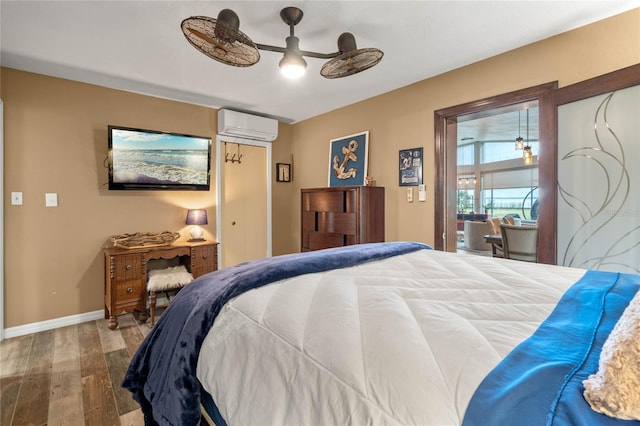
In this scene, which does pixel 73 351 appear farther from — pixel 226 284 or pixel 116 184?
pixel 226 284

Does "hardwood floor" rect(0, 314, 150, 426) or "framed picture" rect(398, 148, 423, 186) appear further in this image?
"framed picture" rect(398, 148, 423, 186)

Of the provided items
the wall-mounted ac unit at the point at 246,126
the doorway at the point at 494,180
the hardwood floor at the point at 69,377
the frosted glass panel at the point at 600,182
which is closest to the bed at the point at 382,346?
the hardwood floor at the point at 69,377

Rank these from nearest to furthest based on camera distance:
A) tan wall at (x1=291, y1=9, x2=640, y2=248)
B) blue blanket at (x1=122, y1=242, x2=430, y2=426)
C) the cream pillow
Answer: the cream pillow → blue blanket at (x1=122, y1=242, x2=430, y2=426) → tan wall at (x1=291, y1=9, x2=640, y2=248)

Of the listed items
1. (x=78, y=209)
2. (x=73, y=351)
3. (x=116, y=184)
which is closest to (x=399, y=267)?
(x=73, y=351)

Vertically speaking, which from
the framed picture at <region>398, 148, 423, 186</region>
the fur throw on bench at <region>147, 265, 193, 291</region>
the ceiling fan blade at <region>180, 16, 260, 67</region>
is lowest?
the fur throw on bench at <region>147, 265, 193, 291</region>

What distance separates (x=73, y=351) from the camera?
8.03 ft

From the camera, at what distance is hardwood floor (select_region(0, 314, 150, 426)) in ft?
5.60

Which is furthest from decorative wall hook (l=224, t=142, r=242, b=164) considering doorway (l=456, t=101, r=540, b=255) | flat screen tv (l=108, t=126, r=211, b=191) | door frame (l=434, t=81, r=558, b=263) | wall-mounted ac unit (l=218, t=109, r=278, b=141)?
doorway (l=456, t=101, r=540, b=255)

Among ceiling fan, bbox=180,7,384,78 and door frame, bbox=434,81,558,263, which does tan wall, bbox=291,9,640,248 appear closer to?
door frame, bbox=434,81,558,263

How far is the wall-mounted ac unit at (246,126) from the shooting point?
380cm

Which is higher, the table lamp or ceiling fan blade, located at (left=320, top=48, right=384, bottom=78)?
ceiling fan blade, located at (left=320, top=48, right=384, bottom=78)

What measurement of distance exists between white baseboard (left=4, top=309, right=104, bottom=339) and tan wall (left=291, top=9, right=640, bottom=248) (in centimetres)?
297

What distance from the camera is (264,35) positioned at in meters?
2.25

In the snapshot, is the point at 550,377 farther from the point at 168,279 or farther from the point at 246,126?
the point at 246,126
